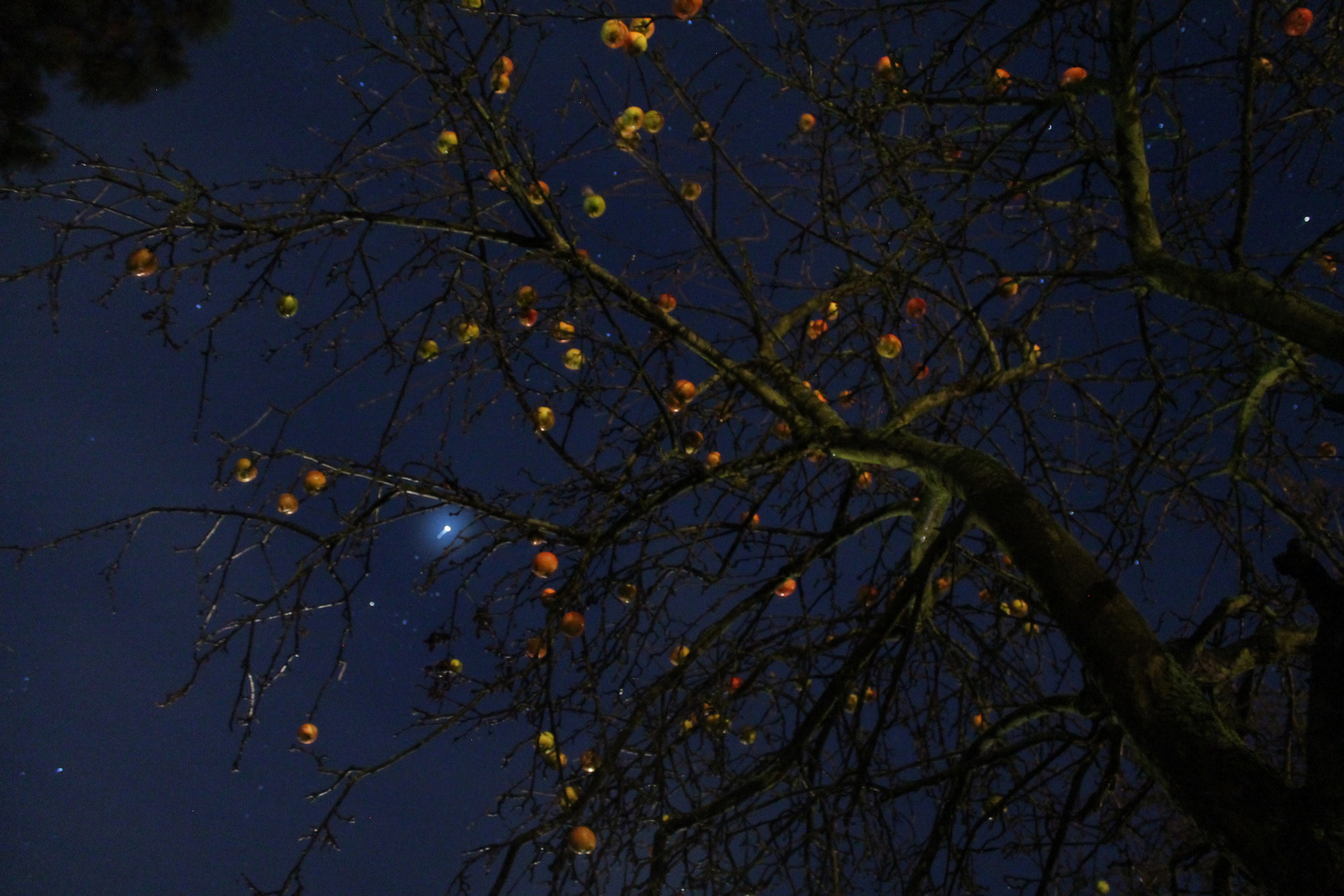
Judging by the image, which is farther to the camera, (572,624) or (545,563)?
(545,563)

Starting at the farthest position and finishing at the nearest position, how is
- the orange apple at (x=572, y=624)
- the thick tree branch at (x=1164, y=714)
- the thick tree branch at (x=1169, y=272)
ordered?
the orange apple at (x=572, y=624), the thick tree branch at (x=1169, y=272), the thick tree branch at (x=1164, y=714)

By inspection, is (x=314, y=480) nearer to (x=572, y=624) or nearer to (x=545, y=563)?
(x=545, y=563)

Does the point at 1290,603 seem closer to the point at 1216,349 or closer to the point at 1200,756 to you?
the point at 1216,349

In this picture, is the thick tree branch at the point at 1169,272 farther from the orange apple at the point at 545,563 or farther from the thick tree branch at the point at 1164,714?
the orange apple at the point at 545,563

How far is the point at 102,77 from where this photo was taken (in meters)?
4.47

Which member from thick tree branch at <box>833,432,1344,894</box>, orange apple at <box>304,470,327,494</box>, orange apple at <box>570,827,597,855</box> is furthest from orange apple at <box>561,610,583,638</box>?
thick tree branch at <box>833,432,1344,894</box>

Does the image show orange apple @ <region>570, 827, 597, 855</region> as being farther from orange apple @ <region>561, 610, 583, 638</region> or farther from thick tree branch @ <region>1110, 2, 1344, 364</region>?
thick tree branch @ <region>1110, 2, 1344, 364</region>

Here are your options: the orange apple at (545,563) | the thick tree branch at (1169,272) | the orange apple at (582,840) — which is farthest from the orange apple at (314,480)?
the thick tree branch at (1169,272)

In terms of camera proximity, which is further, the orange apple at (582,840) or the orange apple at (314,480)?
the orange apple at (314,480)

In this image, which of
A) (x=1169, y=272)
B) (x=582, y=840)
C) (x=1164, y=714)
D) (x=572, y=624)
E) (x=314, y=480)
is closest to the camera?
(x=1164, y=714)

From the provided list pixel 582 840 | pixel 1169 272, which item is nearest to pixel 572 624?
pixel 582 840

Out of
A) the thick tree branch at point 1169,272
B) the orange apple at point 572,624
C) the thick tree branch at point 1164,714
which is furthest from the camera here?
the orange apple at point 572,624

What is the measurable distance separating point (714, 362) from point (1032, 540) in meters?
1.34

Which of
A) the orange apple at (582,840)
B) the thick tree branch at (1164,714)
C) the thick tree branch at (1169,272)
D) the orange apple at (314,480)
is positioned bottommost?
the thick tree branch at (1164,714)
